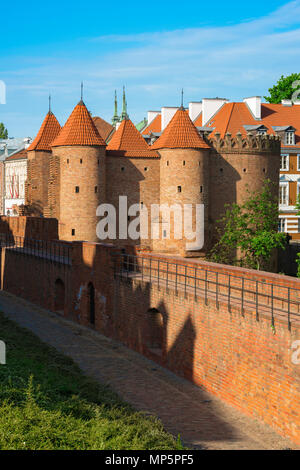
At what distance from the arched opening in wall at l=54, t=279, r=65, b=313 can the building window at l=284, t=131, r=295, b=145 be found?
2872 cm

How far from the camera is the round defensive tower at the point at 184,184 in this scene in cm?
4038

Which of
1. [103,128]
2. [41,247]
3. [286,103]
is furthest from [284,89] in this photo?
[41,247]

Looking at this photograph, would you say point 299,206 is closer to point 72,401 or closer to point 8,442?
point 72,401

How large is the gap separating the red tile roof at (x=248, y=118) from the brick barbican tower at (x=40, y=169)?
41.6 feet

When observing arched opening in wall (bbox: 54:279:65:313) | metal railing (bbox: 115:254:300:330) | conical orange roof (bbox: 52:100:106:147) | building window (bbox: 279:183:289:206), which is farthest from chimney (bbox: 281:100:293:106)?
metal railing (bbox: 115:254:300:330)

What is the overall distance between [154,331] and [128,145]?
22.4 metres

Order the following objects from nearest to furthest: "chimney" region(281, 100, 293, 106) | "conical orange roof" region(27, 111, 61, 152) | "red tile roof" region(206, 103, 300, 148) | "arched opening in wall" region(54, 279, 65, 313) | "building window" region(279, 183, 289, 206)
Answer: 1. "arched opening in wall" region(54, 279, 65, 313)
2. "conical orange roof" region(27, 111, 61, 152)
3. "red tile roof" region(206, 103, 300, 148)
4. "building window" region(279, 183, 289, 206)
5. "chimney" region(281, 100, 293, 106)

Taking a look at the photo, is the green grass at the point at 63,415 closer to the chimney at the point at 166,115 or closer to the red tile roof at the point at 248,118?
the red tile roof at the point at 248,118

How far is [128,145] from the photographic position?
139 feet

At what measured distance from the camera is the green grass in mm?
11570

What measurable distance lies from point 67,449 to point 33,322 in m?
15.9

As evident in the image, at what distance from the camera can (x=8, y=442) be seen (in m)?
11.2

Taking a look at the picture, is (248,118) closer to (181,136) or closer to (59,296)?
(181,136)

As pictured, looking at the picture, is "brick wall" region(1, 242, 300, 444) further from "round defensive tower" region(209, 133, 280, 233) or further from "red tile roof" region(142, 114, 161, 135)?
"red tile roof" region(142, 114, 161, 135)
